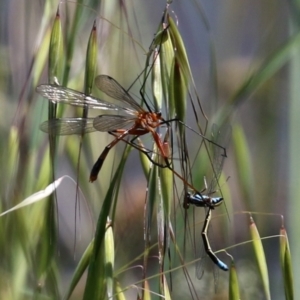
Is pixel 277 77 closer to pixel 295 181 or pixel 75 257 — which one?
pixel 295 181

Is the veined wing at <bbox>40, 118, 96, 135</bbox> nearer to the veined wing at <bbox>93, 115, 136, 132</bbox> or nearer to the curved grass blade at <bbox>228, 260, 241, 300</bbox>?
the veined wing at <bbox>93, 115, 136, 132</bbox>

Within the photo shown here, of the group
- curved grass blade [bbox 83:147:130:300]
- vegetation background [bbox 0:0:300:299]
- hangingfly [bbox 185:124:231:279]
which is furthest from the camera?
vegetation background [bbox 0:0:300:299]

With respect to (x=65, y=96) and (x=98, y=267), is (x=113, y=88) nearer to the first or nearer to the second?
(x=65, y=96)

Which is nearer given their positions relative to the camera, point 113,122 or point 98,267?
point 98,267

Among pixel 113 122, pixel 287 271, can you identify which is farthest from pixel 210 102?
pixel 287 271

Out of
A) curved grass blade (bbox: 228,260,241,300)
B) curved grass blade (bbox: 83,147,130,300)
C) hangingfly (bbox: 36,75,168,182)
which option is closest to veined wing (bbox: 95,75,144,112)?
hangingfly (bbox: 36,75,168,182)
